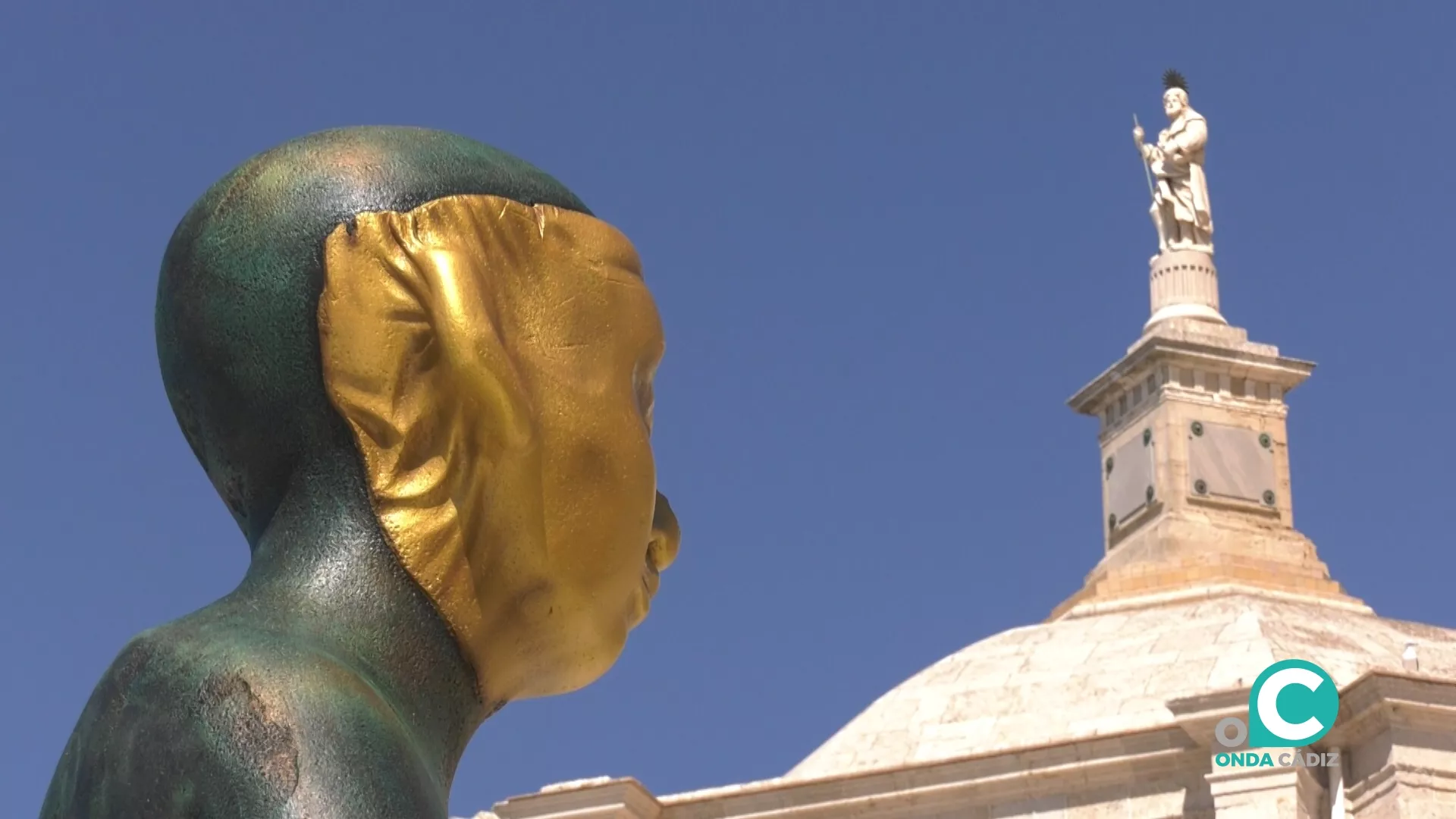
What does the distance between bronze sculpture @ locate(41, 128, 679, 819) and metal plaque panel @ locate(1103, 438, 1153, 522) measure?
24043mm

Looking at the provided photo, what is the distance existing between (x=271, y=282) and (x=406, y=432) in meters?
0.26

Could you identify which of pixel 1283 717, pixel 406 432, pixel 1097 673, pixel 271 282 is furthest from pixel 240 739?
pixel 1097 673

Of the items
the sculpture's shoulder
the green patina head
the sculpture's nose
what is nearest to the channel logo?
the sculpture's nose

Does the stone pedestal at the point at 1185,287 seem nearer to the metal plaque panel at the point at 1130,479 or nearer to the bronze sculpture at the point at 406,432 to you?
the metal plaque panel at the point at 1130,479

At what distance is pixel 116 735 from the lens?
10.4 feet

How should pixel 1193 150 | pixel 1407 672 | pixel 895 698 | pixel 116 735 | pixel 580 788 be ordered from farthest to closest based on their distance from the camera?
pixel 1193 150, pixel 895 698, pixel 580 788, pixel 1407 672, pixel 116 735

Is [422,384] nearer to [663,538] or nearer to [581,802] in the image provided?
[663,538]

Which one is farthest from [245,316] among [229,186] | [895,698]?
[895,698]

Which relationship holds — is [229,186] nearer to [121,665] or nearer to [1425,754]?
[121,665]

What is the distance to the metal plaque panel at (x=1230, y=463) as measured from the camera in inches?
1067

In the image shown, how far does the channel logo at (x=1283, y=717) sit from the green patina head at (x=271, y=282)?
51.7ft

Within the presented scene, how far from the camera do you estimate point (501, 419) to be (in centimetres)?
338

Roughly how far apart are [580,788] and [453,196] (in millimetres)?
16506

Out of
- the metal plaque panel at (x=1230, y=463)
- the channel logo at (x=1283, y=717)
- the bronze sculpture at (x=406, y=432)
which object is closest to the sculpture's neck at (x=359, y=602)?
the bronze sculpture at (x=406, y=432)
